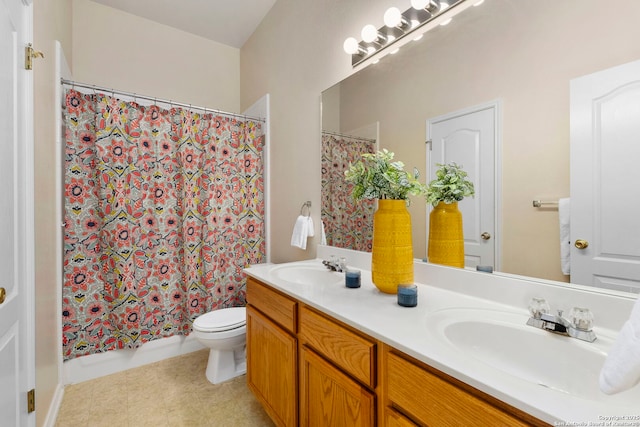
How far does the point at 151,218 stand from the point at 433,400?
7.00 feet

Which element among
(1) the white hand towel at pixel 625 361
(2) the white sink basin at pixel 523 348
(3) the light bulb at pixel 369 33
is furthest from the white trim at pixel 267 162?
(1) the white hand towel at pixel 625 361

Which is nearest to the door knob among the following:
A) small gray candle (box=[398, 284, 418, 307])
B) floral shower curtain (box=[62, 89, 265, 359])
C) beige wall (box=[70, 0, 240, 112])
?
small gray candle (box=[398, 284, 418, 307])

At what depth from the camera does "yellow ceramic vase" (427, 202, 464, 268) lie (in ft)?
3.80

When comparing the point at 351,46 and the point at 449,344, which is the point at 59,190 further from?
the point at 449,344

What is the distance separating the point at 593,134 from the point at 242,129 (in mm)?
2242

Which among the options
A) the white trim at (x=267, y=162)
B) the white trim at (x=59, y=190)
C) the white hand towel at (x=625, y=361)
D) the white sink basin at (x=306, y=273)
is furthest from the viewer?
the white trim at (x=267, y=162)

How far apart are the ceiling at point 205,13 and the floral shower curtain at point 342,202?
4.96 feet

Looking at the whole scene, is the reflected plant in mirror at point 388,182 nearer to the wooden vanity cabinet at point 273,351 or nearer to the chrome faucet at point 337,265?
the chrome faucet at point 337,265

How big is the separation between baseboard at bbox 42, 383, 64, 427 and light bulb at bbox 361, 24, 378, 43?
250cm

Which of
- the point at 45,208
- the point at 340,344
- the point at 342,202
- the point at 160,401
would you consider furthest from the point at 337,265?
the point at 45,208

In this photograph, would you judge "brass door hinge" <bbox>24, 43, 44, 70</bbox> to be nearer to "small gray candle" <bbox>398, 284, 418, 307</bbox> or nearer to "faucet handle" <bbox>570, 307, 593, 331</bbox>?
"small gray candle" <bbox>398, 284, 418, 307</bbox>

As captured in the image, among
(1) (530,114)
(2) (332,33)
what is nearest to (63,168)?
(2) (332,33)

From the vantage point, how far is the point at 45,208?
1498 mm

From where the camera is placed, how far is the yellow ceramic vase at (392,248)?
114cm
